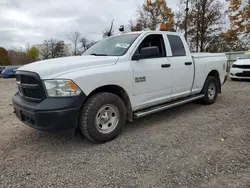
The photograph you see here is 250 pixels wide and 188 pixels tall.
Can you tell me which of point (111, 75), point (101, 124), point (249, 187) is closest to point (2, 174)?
point (101, 124)

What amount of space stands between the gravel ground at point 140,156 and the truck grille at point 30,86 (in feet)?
A: 2.87

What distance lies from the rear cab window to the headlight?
2.50 meters

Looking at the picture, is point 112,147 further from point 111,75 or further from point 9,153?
point 9,153

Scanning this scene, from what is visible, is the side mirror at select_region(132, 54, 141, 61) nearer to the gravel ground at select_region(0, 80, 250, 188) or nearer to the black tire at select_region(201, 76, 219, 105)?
the gravel ground at select_region(0, 80, 250, 188)

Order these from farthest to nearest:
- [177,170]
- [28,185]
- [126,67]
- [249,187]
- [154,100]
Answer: [154,100]
[126,67]
[177,170]
[28,185]
[249,187]

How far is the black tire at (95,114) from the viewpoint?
3018 mm

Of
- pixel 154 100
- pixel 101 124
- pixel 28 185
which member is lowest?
pixel 28 185

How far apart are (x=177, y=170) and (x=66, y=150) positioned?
1696 millimetres

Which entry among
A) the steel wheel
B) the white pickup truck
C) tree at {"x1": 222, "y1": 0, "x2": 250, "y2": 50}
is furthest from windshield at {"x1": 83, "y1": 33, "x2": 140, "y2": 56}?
tree at {"x1": 222, "y1": 0, "x2": 250, "y2": 50}

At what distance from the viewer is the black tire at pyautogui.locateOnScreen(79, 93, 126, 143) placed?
302 centimetres

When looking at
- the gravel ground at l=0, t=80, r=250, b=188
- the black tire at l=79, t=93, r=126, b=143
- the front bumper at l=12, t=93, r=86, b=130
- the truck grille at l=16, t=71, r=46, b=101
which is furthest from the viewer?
the black tire at l=79, t=93, r=126, b=143

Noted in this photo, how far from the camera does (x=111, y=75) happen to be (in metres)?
3.21

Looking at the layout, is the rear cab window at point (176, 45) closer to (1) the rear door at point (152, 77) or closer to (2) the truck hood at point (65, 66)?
(1) the rear door at point (152, 77)

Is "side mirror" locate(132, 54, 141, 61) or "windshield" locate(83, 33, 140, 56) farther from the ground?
"windshield" locate(83, 33, 140, 56)
